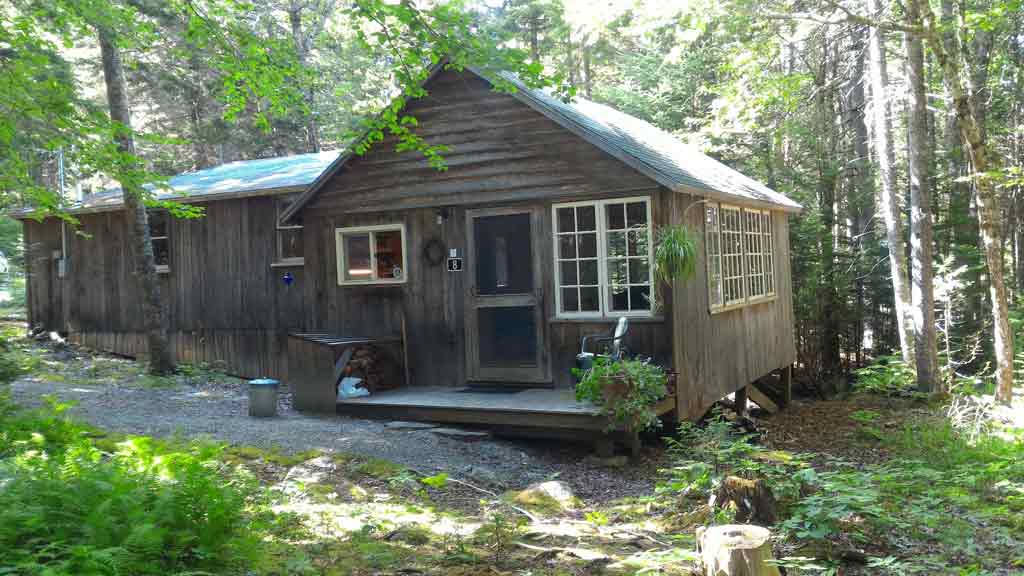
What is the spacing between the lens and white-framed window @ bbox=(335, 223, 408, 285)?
10906mm

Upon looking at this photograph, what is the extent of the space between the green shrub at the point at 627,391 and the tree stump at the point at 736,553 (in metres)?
3.93

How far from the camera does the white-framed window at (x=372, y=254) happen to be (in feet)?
35.8

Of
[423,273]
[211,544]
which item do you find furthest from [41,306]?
[211,544]

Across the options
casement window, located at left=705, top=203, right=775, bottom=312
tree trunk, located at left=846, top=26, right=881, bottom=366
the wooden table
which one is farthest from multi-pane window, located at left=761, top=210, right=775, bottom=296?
the wooden table

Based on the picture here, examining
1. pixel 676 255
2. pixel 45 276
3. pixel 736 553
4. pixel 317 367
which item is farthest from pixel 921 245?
pixel 45 276

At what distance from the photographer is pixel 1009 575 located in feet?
15.9

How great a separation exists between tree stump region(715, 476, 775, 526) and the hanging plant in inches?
133

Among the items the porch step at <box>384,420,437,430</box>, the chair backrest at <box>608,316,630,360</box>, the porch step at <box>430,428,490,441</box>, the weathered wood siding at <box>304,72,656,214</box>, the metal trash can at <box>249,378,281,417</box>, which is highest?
the weathered wood siding at <box>304,72,656,214</box>

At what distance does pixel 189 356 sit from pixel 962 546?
12826 millimetres

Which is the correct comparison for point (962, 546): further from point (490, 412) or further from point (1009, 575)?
point (490, 412)

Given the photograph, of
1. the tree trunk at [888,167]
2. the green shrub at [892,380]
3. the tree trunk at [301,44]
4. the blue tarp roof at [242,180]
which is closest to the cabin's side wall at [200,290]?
the blue tarp roof at [242,180]

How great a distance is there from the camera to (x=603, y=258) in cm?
947

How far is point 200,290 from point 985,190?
1239cm

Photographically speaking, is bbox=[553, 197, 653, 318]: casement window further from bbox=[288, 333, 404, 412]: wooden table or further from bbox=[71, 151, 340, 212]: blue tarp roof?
bbox=[71, 151, 340, 212]: blue tarp roof
